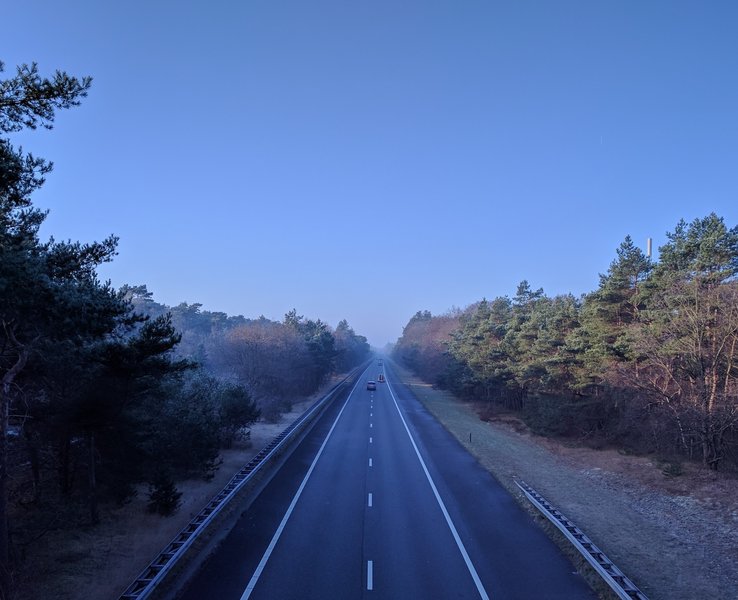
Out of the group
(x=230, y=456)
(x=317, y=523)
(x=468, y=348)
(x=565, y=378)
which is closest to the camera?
(x=317, y=523)

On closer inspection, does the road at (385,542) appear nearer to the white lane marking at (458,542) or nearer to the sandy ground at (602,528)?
the white lane marking at (458,542)

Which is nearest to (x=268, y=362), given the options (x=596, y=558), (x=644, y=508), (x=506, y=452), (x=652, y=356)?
(x=506, y=452)

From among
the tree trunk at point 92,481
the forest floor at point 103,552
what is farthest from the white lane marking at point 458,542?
the tree trunk at point 92,481

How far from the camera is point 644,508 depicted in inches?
737


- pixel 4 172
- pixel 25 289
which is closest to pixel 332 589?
pixel 25 289

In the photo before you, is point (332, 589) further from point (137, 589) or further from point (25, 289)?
point (25, 289)

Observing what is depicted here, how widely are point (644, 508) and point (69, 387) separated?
2093cm

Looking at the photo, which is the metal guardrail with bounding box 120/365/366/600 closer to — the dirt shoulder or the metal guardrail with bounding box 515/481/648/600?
the metal guardrail with bounding box 515/481/648/600

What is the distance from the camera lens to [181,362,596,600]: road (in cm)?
1107

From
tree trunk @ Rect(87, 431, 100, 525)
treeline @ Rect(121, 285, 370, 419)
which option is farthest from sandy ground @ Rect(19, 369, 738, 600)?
treeline @ Rect(121, 285, 370, 419)

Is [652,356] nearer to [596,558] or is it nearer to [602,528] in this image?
[602,528]

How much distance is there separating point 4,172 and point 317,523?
500 inches

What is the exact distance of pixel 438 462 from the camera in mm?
25922

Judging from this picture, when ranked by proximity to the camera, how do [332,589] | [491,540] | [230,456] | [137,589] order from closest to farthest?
[137,589], [332,589], [491,540], [230,456]
